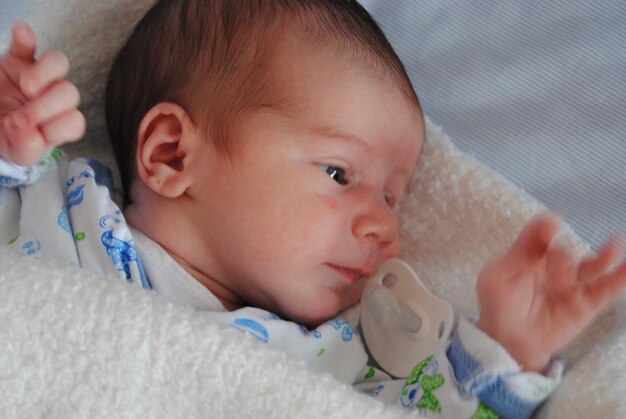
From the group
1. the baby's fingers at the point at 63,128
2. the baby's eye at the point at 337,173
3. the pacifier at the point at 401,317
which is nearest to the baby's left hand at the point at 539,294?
the pacifier at the point at 401,317

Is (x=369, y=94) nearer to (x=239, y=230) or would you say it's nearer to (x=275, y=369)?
(x=239, y=230)

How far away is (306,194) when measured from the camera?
115cm

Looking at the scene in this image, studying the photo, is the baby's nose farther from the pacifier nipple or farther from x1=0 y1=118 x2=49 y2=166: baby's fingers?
x1=0 y1=118 x2=49 y2=166: baby's fingers

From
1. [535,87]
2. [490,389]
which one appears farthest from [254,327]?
[535,87]

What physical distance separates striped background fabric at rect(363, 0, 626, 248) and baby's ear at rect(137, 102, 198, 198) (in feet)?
1.75

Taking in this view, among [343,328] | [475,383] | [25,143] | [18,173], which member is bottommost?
[343,328]

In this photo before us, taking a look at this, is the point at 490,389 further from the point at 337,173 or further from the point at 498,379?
the point at 337,173

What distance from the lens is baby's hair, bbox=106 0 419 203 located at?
3.89 feet

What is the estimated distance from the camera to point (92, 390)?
86cm

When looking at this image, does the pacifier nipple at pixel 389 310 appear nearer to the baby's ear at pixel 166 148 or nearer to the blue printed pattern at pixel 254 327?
the blue printed pattern at pixel 254 327

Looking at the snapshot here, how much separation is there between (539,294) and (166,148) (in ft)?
1.84

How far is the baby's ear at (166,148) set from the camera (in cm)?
119

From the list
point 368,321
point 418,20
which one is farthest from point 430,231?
point 418,20

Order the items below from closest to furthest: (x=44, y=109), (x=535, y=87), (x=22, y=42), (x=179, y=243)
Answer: (x=44, y=109) → (x=22, y=42) → (x=179, y=243) → (x=535, y=87)
